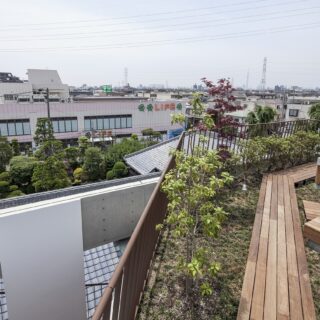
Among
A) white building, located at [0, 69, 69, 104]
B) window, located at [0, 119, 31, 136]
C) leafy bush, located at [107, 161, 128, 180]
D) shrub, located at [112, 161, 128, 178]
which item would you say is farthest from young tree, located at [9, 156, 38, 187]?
white building, located at [0, 69, 69, 104]

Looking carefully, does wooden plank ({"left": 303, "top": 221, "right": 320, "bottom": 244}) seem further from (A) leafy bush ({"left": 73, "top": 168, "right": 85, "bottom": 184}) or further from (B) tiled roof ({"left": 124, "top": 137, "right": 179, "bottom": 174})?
(A) leafy bush ({"left": 73, "top": 168, "right": 85, "bottom": 184})

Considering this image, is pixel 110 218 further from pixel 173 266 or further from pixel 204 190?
pixel 204 190

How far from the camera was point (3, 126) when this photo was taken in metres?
21.4

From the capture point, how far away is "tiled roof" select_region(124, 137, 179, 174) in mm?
8689

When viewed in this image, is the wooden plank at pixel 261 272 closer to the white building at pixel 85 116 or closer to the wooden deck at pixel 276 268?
the wooden deck at pixel 276 268

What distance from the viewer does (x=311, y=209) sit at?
322 cm

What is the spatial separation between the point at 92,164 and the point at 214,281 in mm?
13996

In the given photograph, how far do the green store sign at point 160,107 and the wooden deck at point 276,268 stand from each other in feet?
79.0

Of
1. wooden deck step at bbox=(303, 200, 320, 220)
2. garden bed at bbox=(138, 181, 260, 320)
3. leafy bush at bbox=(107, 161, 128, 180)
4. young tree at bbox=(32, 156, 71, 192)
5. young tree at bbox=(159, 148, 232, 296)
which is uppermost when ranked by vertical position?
young tree at bbox=(159, 148, 232, 296)

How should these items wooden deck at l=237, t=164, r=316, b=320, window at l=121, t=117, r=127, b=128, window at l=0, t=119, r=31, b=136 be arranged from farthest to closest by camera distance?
window at l=121, t=117, r=127, b=128 < window at l=0, t=119, r=31, b=136 < wooden deck at l=237, t=164, r=316, b=320

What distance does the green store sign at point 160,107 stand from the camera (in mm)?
26752

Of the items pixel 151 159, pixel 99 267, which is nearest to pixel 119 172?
pixel 151 159

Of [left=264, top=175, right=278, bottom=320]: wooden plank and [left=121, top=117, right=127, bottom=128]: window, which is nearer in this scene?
[left=264, top=175, right=278, bottom=320]: wooden plank

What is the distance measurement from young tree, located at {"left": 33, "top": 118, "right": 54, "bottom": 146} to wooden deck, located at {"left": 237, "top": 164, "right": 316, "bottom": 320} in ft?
59.3
